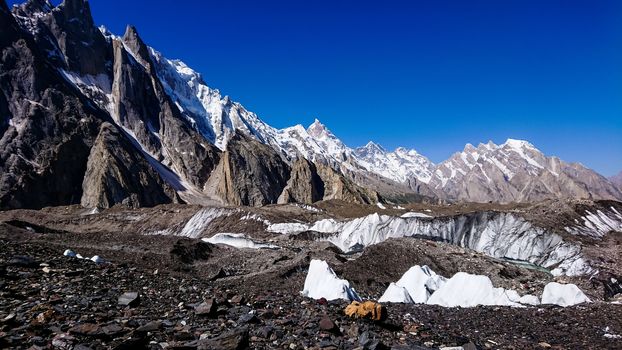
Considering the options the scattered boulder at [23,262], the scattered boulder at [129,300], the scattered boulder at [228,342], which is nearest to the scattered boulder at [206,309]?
the scattered boulder at [129,300]

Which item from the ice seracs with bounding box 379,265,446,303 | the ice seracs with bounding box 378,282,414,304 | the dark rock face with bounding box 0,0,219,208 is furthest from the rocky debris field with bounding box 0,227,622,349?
the dark rock face with bounding box 0,0,219,208

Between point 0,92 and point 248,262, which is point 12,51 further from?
point 248,262

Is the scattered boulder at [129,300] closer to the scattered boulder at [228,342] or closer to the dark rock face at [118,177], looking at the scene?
the scattered boulder at [228,342]

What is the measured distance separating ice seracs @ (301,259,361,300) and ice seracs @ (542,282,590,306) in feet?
35.2

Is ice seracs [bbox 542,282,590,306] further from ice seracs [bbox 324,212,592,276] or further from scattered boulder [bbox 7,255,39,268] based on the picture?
scattered boulder [bbox 7,255,39,268]

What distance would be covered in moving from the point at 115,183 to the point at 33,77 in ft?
174

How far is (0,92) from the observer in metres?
161

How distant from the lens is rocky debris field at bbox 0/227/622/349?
8.76 m

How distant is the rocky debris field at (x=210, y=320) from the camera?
28.7 feet

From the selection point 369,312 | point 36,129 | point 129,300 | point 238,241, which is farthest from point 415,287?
point 36,129

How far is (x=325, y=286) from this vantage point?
25250mm

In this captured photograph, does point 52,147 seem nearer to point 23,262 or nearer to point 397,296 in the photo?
point 23,262

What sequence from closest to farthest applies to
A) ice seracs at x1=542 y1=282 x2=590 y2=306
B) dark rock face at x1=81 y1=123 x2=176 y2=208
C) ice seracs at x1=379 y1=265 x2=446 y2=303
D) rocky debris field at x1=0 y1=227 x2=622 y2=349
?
rocky debris field at x1=0 y1=227 x2=622 y2=349, ice seracs at x1=542 y1=282 x2=590 y2=306, ice seracs at x1=379 y1=265 x2=446 y2=303, dark rock face at x1=81 y1=123 x2=176 y2=208

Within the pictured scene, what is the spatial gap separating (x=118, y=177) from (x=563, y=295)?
6009 inches
